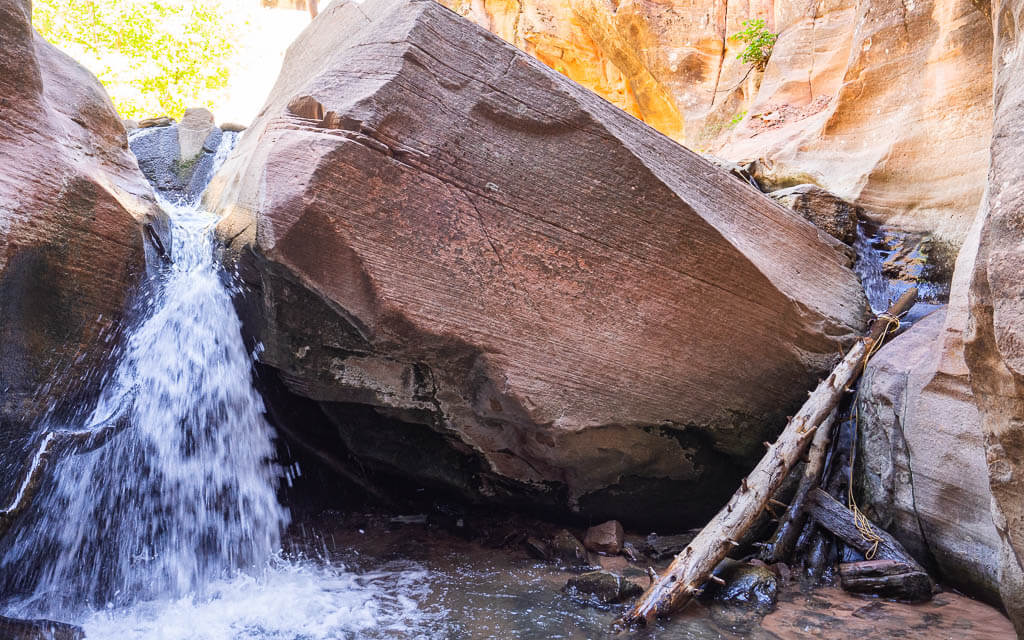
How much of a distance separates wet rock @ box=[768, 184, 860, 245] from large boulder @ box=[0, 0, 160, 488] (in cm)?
480

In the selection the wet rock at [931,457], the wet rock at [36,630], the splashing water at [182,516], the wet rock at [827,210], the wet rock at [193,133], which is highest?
the wet rock at [193,133]

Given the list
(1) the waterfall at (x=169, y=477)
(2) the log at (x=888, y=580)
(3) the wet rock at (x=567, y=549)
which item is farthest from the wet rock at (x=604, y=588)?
(1) the waterfall at (x=169, y=477)

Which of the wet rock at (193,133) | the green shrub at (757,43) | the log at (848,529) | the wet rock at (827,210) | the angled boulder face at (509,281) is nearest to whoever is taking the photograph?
the angled boulder face at (509,281)

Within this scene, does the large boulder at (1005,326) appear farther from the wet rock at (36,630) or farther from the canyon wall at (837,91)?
the wet rock at (36,630)

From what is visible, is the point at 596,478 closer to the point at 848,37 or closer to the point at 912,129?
the point at 912,129

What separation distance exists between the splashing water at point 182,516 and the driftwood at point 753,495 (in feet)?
4.26

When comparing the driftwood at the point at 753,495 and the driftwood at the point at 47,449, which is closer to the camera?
the driftwood at the point at 47,449

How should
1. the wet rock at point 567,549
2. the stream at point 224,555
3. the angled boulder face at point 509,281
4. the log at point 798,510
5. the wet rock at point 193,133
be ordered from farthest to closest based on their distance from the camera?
the wet rock at point 193,133
the wet rock at point 567,549
the log at point 798,510
the angled boulder face at point 509,281
the stream at point 224,555

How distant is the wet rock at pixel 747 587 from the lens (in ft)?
11.6

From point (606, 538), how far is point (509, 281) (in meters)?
1.89

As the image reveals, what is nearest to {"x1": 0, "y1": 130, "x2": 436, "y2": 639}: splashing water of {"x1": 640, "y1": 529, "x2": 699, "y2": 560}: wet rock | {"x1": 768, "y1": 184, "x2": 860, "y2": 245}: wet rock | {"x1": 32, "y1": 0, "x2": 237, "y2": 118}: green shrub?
{"x1": 640, "y1": 529, "x2": 699, "y2": 560}: wet rock

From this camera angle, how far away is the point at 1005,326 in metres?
2.04

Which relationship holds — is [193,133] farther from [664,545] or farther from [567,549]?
[664,545]

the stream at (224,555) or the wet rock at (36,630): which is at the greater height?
the stream at (224,555)
